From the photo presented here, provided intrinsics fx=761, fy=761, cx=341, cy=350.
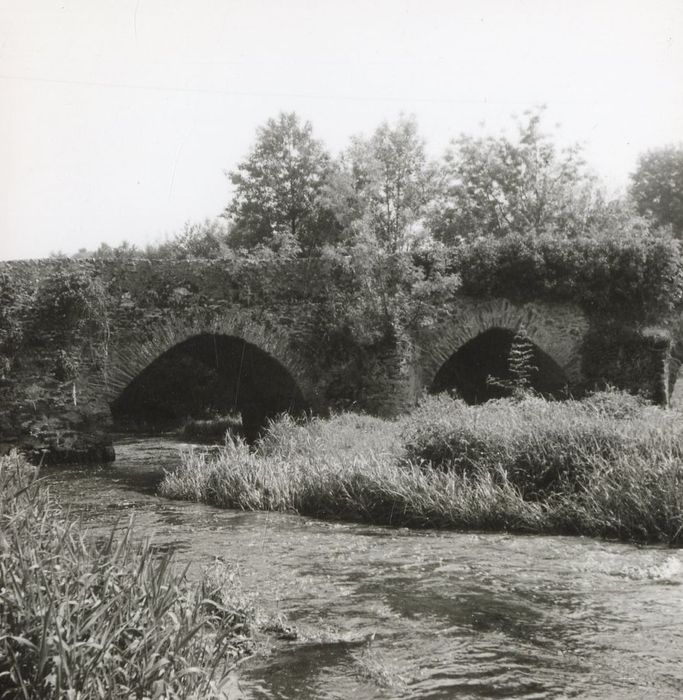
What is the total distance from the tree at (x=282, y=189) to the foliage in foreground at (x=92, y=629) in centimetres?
2890

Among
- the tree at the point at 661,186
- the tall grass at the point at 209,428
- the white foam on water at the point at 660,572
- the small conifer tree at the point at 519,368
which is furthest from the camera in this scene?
the tree at the point at 661,186

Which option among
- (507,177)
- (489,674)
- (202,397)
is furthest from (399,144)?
(489,674)

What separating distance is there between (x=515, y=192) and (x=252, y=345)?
22021 millimetres

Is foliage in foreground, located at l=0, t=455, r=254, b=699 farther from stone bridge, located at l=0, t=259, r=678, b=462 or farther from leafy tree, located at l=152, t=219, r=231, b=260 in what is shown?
leafy tree, located at l=152, t=219, r=231, b=260

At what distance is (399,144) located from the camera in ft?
118

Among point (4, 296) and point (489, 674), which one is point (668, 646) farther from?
point (4, 296)

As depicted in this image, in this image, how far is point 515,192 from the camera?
113ft

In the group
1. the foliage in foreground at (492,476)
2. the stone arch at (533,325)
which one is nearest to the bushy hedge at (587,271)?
the stone arch at (533,325)

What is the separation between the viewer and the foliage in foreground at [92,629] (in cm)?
322

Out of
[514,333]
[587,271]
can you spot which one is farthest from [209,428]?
[587,271]

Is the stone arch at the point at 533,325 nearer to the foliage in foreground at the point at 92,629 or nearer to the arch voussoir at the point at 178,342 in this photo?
the arch voussoir at the point at 178,342

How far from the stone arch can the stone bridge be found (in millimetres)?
28

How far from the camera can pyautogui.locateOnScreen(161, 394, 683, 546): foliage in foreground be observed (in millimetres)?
8500

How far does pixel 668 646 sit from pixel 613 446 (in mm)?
4494
